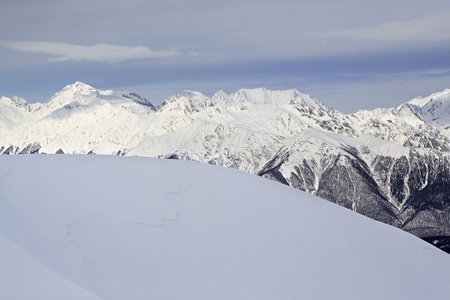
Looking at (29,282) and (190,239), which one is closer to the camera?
(29,282)

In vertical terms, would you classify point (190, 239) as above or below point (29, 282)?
below

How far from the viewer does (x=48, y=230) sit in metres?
12.7

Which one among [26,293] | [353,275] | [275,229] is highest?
[26,293]

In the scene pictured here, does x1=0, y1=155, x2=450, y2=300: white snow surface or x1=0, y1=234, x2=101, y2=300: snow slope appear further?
x1=0, y1=155, x2=450, y2=300: white snow surface

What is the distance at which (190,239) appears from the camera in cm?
1368

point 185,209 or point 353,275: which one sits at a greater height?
point 185,209

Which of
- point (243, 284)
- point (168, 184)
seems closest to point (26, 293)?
point (243, 284)

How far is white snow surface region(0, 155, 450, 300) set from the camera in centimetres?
1191

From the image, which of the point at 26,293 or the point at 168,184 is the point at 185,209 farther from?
the point at 26,293

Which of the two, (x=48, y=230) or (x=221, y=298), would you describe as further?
(x=48, y=230)

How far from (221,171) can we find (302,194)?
11.5ft

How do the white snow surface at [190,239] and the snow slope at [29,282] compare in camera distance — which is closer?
the snow slope at [29,282]

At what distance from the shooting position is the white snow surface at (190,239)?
469 inches

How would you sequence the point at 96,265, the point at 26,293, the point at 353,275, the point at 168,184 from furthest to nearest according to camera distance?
the point at 168,184 → the point at 353,275 → the point at 96,265 → the point at 26,293
